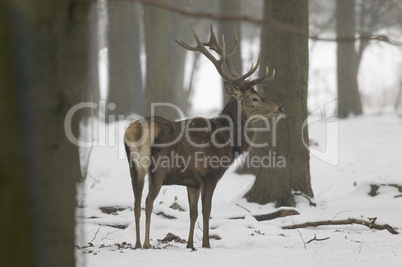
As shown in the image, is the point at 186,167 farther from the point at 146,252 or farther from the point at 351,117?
the point at 351,117

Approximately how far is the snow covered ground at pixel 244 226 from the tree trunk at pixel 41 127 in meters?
0.20

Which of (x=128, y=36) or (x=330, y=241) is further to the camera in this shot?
(x=128, y=36)

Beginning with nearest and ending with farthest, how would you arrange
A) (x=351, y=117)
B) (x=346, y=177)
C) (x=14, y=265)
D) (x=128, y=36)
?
(x=14, y=265)
(x=346, y=177)
(x=128, y=36)
(x=351, y=117)

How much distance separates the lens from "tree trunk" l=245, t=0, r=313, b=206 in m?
9.38

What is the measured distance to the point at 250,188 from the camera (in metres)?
9.90

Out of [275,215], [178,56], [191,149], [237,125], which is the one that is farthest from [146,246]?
[178,56]

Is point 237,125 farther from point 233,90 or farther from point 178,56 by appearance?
point 178,56

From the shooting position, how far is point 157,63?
14.4 meters

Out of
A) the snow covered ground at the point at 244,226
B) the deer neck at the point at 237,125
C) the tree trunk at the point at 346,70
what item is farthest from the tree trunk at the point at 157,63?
the tree trunk at the point at 346,70

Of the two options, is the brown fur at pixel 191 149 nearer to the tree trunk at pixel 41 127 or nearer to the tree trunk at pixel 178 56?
the tree trunk at pixel 41 127

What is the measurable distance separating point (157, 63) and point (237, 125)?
22.0 feet

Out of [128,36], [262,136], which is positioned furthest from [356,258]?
[128,36]

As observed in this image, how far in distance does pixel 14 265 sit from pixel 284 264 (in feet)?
11.5

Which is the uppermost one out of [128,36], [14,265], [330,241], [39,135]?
[128,36]
